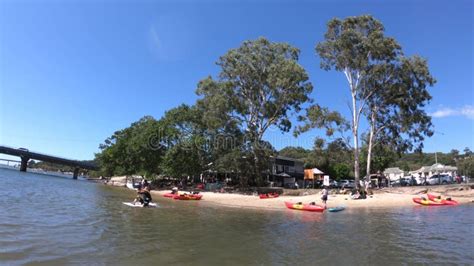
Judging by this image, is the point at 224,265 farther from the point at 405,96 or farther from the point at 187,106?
the point at 187,106

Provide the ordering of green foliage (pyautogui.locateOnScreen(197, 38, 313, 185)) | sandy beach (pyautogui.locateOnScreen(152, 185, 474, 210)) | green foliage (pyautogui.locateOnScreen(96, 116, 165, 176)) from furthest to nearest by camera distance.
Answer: green foliage (pyautogui.locateOnScreen(96, 116, 165, 176))
green foliage (pyautogui.locateOnScreen(197, 38, 313, 185))
sandy beach (pyautogui.locateOnScreen(152, 185, 474, 210))

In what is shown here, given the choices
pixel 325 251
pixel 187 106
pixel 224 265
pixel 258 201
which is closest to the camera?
pixel 224 265

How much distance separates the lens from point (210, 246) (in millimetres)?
15312

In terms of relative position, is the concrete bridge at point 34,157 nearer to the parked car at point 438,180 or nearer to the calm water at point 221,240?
the parked car at point 438,180

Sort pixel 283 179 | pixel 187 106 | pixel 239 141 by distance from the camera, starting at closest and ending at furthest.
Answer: pixel 239 141
pixel 187 106
pixel 283 179

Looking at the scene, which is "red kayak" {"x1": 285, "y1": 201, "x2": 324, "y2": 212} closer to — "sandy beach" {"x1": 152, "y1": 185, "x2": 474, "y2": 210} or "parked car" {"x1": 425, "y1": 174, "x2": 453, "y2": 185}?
"sandy beach" {"x1": 152, "y1": 185, "x2": 474, "y2": 210}

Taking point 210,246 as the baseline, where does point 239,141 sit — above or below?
above

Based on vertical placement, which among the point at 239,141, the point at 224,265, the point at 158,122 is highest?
the point at 158,122

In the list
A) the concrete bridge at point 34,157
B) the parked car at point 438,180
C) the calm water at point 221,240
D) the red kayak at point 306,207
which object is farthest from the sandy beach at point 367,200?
the concrete bridge at point 34,157

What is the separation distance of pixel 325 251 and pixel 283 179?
223 ft

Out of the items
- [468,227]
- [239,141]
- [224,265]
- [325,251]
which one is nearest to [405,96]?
[239,141]

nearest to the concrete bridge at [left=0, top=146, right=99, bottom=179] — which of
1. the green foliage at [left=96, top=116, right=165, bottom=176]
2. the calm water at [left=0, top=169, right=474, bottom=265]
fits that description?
the green foliage at [left=96, top=116, right=165, bottom=176]

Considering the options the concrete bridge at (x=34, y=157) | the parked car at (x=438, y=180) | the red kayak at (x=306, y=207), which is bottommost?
the red kayak at (x=306, y=207)

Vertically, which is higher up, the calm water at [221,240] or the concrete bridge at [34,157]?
the concrete bridge at [34,157]
